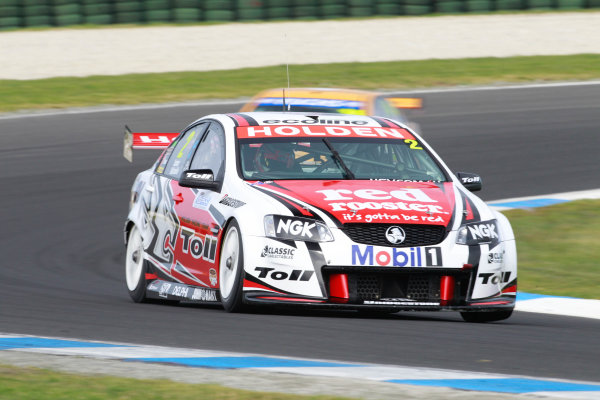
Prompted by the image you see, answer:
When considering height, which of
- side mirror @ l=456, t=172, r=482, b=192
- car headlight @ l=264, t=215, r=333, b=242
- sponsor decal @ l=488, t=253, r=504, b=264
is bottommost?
sponsor decal @ l=488, t=253, r=504, b=264

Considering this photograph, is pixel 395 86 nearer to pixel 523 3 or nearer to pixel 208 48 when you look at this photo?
pixel 208 48

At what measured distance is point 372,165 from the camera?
8.16 m

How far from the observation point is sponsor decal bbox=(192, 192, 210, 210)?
797 centimetres

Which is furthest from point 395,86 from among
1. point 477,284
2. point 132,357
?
point 132,357

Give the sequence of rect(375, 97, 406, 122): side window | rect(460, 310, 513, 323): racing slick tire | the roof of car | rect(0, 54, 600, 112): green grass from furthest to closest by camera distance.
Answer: rect(0, 54, 600, 112): green grass < rect(375, 97, 406, 122): side window < the roof of car < rect(460, 310, 513, 323): racing slick tire

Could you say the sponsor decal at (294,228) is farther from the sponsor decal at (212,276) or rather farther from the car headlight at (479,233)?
the car headlight at (479,233)

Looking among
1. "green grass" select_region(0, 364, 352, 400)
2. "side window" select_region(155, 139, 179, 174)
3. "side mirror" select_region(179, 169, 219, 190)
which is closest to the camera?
"green grass" select_region(0, 364, 352, 400)

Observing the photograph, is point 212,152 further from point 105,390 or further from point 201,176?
point 105,390

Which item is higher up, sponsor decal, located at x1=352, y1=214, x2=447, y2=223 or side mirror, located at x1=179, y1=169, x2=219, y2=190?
side mirror, located at x1=179, y1=169, x2=219, y2=190

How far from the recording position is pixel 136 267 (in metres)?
9.03

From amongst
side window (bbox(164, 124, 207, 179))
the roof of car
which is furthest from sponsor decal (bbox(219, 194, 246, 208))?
the roof of car

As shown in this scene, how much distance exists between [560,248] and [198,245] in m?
4.47

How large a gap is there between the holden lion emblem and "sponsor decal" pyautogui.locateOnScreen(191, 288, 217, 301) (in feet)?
3.90

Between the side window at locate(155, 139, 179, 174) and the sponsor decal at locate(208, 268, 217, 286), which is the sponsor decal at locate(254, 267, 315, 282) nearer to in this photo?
the sponsor decal at locate(208, 268, 217, 286)
